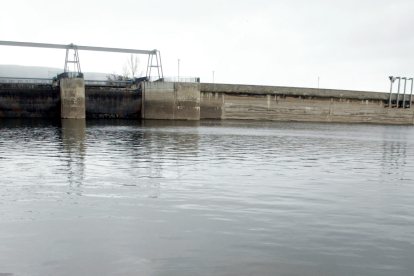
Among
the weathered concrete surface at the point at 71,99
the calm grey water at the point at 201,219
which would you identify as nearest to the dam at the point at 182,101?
the weathered concrete surface at the point at 71,99

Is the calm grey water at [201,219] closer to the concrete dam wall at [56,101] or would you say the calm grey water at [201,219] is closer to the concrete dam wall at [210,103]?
the concrete dam wall at [56,101]

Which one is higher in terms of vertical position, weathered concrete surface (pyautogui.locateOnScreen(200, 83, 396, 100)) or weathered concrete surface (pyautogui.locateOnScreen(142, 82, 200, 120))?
weathered concrete surface (pyautogui.locateOnScreen(200, 83, 396, 100))

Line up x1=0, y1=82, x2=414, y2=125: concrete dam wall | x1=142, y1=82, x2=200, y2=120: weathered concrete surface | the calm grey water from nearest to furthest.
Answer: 1. the calm grey water
2. x1=0, y1=82, x2=414, y2=125: concrete dam wall
3. x1=142, y1=82, x2=200, y2=120: weathered concrete surface

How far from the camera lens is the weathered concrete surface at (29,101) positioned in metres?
42.7

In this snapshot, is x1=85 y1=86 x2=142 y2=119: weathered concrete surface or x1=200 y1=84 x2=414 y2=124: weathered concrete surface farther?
x1=200 y1=84 x2=414 y2=124: weathered concrete surface

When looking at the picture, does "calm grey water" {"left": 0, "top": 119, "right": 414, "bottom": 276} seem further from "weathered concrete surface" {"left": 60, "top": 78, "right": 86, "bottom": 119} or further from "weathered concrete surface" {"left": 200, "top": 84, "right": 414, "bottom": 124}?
"weathered concrete surface" {"left": 200, "top": 84, "right": 414, "bottom": 124}

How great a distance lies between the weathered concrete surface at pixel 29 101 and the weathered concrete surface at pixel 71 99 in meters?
1.98

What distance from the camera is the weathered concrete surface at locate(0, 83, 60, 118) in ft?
140

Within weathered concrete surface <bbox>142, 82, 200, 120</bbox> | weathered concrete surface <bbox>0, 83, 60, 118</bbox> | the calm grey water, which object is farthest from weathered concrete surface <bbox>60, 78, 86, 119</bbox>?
the calm grey water

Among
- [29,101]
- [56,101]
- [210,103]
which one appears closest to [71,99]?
[56,101]

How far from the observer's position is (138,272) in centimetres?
455

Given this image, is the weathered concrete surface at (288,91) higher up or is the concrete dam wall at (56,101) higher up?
the weathered concrete surface at (288,91)

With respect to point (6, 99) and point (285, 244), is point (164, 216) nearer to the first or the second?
point (285, 244)

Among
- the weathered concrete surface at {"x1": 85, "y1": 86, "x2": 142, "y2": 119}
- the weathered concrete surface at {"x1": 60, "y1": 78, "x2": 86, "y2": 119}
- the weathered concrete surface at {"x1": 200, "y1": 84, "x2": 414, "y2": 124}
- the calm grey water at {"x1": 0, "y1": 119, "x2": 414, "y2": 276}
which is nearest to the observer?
the calm grey water at {"x1": 0, "y1": 119, "x2": 414, "y2": 276}
